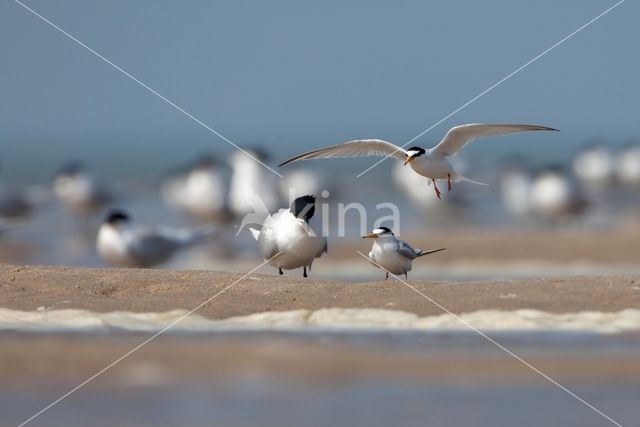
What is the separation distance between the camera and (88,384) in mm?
6379

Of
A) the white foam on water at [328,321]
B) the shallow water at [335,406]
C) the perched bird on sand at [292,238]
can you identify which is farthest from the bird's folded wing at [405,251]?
the shallow water at [335,406]

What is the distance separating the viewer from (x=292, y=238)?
10766 mm

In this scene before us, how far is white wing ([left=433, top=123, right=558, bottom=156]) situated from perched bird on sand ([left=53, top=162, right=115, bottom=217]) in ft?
39.6

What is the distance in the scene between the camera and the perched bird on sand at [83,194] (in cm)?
2325

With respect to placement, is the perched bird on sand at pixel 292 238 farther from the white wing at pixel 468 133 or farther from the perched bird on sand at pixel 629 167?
the perched bird on sand at pixel 629 167

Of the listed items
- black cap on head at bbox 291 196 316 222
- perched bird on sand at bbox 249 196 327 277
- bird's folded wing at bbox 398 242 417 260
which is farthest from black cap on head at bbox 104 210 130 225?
bird's folded wing at bbox 398 242 417 260

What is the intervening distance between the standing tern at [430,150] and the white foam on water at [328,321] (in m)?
3.55

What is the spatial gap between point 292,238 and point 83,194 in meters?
13.3

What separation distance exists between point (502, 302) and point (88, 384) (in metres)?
2.75

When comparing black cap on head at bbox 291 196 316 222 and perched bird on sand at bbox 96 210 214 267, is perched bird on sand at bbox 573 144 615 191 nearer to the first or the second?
perched bird on sand at bbox 96 210 214 267

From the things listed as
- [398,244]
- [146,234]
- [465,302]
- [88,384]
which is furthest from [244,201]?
[88,384]

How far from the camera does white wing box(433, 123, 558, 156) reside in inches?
438

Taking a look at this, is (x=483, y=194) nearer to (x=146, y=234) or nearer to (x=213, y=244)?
(x=213, y=244)

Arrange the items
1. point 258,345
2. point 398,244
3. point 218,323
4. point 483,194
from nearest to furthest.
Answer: point 258,345, point 218,323, point 398,244, point 483,194
